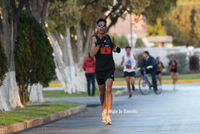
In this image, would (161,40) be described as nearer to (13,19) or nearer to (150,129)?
(13,19)

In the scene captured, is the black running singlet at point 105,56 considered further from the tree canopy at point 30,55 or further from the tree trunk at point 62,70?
the tree trunk at point 62,70

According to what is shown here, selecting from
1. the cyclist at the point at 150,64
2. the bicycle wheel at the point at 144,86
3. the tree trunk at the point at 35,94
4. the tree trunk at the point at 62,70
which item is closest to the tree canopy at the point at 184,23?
the tree trunk at the point at 62,70

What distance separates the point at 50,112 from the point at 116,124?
2.81 metres

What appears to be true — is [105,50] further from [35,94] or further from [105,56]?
[35,94]

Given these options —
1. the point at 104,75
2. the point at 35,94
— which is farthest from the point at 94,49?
the point at 35,94

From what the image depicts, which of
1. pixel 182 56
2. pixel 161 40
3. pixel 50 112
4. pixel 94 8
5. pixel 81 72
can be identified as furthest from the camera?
pixel 161 40

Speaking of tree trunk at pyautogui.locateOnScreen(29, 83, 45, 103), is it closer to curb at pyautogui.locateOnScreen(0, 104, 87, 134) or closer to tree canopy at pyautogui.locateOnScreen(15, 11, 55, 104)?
tree canopy at pyautogui.locateOnScreen(15, 11, 55, 104)

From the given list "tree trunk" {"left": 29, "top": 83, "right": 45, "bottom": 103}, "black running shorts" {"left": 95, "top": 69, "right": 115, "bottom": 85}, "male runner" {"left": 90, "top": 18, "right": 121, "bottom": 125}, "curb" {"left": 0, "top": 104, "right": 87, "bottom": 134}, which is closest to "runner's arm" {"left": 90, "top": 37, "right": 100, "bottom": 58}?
"male runner" {"left": 90, "top": 18, "right": 121, "bottom": 125}

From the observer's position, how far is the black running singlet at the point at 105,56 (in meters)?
9.15

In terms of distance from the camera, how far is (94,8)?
22.0m

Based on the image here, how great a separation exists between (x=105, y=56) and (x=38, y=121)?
2.37 m

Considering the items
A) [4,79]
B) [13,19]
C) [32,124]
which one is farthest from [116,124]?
[13,19]

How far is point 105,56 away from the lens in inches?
363

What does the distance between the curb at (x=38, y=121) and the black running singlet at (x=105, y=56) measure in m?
1.92
